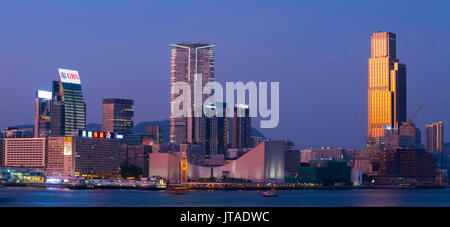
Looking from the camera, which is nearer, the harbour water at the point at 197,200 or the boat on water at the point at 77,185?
the harbour water at the point at 197,200

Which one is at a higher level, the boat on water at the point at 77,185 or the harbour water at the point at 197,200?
the harbour water at the point at 197,200

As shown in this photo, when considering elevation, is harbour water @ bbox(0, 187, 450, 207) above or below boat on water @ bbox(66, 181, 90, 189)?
above

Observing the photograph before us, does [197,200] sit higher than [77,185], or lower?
higher

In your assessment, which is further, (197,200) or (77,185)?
(77,185)

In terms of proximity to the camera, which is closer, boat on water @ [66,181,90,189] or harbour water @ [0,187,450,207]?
harbour water @ [0,187,450,207]
